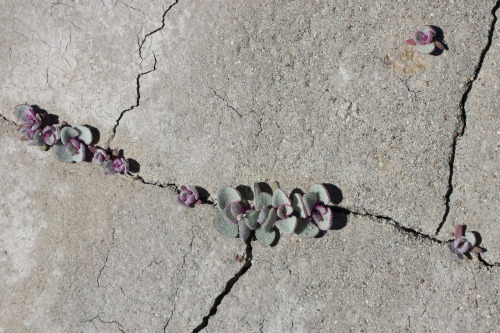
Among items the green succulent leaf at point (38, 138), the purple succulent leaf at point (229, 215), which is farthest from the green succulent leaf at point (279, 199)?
the green succulent leaf at point (38, 138)

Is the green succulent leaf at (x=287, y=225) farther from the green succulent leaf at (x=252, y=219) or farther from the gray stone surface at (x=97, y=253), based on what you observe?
the gray stone surface at (x=97, y=253)

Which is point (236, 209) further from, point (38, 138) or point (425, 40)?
point (425, 40)

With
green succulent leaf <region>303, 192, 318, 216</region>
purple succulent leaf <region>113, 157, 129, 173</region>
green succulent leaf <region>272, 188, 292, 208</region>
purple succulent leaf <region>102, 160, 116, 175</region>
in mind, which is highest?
green succulent leaf <region>303, 192, 318, 216</region>

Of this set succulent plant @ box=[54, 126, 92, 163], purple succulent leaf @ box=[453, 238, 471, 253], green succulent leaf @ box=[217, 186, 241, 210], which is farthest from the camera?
succulent plant @ box=[54, 126, 92, 163]

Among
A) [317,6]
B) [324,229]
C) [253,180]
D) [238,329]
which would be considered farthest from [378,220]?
[317,6]

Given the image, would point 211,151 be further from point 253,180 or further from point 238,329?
point 238,329

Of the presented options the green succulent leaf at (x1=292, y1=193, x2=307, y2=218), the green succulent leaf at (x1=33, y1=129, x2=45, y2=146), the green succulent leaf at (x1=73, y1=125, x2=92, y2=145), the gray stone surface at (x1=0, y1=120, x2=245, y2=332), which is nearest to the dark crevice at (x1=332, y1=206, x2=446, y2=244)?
the green succulent leaf at (x1=292, y1=193, x2=307, y2=218)

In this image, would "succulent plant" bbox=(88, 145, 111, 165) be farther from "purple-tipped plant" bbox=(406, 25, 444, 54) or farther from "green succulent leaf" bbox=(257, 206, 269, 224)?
"purple-tipped plant" bbox=(406, 25, 444, 54)
